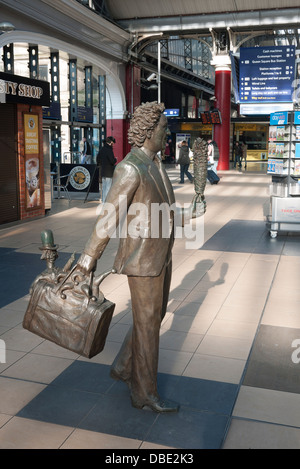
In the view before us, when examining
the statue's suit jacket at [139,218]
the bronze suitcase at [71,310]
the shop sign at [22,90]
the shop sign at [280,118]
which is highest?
the shop sign at [22,90]

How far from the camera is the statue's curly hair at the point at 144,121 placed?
3.18m

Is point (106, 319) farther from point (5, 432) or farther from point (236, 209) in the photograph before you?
point (236, 209)

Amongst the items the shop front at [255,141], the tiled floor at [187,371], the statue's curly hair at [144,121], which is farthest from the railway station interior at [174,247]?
the shop front at [255,141]

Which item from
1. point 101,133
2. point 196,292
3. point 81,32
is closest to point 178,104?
point 101,133

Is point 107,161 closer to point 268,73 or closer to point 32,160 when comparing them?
point 32,160

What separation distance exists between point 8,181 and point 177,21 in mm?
11377

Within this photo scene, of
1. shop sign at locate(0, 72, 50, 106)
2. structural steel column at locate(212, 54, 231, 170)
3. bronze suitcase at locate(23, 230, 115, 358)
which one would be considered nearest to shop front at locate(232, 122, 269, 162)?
structural steel column at locate(212, 54, 231, 170)

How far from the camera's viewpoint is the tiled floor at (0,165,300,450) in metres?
3.12

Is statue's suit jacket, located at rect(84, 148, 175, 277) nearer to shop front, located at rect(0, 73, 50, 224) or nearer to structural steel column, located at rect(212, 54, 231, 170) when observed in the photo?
shop front, located at rect(0, 73, 50, 224)

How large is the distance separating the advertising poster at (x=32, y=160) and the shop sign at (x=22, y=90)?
15.9 inches

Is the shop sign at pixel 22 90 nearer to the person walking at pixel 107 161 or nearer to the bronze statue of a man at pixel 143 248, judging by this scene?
the person walking at pixel 107 161

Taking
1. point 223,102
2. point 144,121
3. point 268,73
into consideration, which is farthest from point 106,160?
point 223,102

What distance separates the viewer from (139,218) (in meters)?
3.16

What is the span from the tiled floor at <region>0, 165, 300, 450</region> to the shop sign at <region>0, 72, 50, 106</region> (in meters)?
4.23
